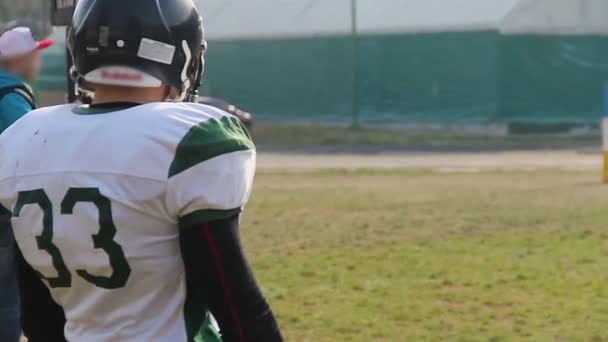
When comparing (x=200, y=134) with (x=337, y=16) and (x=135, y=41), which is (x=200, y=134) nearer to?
(x=135, y=41)

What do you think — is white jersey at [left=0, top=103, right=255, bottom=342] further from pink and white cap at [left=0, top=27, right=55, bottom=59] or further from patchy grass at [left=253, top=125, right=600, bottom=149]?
patchy grass at [left=253, top=125, right=600, bottom=149]

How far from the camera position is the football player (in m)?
2.20

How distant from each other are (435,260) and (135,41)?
6821 mm

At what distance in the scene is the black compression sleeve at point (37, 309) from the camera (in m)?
2.55

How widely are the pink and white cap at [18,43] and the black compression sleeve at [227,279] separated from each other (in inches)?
131

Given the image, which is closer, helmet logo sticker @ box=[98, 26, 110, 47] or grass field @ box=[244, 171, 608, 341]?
helmet logo sticker @ box=[98, 26, 110, 47]

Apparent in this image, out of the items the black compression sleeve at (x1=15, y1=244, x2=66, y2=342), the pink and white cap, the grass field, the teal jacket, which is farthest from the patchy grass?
the black compression sleeve at (x1=15, y1=244, x2=66, y2=342)

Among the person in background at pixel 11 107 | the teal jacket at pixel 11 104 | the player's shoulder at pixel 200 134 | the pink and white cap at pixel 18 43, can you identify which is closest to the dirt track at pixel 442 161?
the pink and white cap at pixel 18 43

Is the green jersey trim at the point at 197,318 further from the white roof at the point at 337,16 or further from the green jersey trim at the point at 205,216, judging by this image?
the white roof at the point at 337,16

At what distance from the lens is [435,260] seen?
8.91 m

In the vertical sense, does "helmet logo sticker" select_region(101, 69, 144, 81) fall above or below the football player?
above

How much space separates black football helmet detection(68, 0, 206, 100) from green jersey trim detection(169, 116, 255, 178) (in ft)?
0.55

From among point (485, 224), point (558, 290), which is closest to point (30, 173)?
point (558, 290)

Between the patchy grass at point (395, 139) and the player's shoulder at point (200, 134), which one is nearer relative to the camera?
the player's shoulder at point (200, 134)
